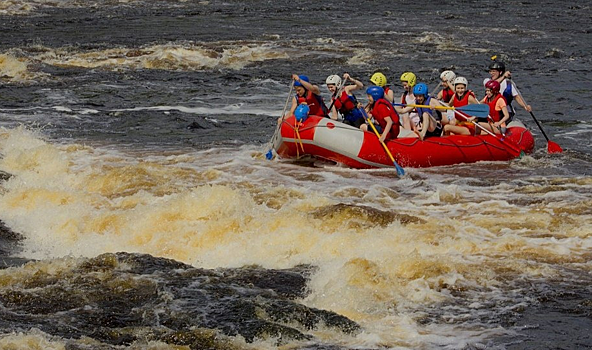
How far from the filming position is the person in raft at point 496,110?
47.3 ft

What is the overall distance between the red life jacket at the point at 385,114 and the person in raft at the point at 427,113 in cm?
51

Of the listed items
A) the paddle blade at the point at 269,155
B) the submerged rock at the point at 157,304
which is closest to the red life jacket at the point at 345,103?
the paddle blade at the point at 269,155

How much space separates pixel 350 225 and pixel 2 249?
4.09 metres

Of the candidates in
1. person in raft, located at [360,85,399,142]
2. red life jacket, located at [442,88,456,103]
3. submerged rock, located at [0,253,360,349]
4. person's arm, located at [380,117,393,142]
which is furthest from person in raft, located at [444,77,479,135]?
submerged rock, located at [0,253,360,349]

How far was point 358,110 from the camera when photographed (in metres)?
14.2

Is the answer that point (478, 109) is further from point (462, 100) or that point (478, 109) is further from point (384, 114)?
point (384, 114)

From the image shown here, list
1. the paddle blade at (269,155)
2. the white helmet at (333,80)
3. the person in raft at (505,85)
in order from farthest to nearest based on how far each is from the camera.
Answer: the person in raft at (505,85)
the paddle blade at (269,155)
the white helmet at (333,80)

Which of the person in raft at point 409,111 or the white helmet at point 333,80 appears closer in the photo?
the white helmet at point 333,80

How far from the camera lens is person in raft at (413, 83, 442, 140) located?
45.4ft

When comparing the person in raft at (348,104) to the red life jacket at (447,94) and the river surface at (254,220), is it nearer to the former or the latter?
the river surface at (254,220)

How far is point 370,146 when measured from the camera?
13.6 m

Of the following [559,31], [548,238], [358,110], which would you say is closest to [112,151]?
[358,110]

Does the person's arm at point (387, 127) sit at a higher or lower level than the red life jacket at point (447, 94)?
lower

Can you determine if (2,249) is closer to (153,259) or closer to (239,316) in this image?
(153,259)
